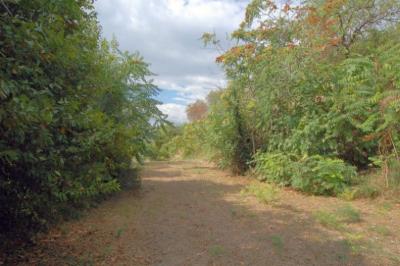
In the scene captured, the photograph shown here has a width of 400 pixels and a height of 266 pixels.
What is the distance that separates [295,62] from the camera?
10312 millimetres

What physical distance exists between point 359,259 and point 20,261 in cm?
446

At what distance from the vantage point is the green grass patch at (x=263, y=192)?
28.0 feet

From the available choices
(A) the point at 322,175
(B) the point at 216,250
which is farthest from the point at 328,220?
(B) the point at 216,250

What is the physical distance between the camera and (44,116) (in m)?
2.69

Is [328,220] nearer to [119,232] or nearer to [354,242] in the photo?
[354,242]

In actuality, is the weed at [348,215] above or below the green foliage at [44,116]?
below

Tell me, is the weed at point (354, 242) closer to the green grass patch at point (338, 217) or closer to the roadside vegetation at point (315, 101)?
the green grass patch at point (338, 217)

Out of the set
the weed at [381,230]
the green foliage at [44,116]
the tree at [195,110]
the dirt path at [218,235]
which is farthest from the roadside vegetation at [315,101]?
the tree at [195,110]

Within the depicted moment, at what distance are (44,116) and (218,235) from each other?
402cm

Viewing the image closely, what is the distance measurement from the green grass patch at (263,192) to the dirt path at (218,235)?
200mm

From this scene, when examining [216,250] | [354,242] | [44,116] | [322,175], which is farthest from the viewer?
[322,175]

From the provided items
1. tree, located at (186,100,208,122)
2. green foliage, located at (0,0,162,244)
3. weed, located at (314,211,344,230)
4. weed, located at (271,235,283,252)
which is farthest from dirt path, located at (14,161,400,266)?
tree, located at (186,100,208,122)

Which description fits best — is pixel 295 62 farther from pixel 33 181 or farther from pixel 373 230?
pixel 33 181

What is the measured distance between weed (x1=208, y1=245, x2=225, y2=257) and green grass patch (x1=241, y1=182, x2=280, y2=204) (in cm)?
314
